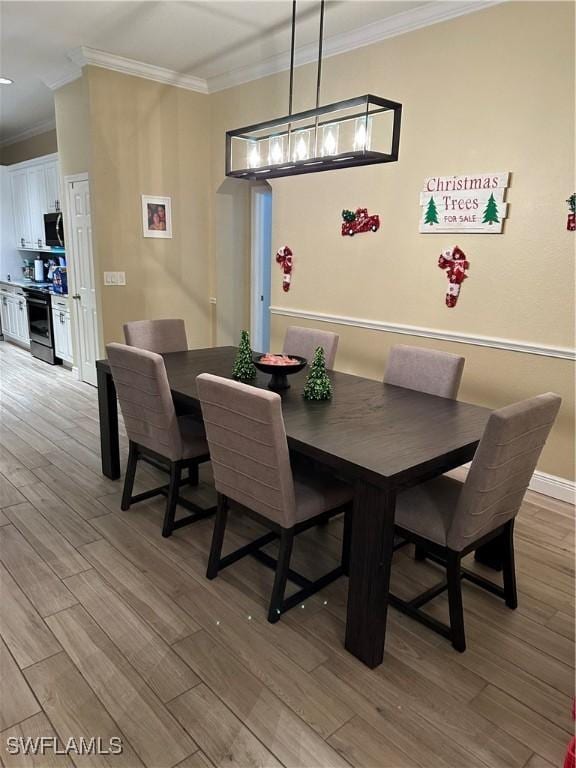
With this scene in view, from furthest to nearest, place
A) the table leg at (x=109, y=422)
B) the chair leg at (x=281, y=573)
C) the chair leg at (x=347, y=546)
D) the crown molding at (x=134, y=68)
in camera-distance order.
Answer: the crown molding at (x=134, y=68)
the table leg at (x=109, y=422)
the chair leg at (x=347, y=546)
the chair leg at (x=281, y=573)

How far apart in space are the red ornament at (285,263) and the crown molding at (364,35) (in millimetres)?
1466

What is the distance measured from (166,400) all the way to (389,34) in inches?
118

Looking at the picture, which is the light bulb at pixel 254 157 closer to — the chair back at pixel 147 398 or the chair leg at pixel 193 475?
the chair back at pixel 147 398

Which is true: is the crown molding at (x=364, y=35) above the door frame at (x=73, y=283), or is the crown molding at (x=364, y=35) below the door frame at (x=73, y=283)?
above

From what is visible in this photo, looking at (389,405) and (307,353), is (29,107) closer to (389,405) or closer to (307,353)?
(307,353)

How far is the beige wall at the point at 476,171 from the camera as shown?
2.99 m

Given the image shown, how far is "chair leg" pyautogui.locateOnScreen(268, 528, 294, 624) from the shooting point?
2084 millimetres

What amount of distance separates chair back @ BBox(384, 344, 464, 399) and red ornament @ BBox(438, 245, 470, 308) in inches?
33.0

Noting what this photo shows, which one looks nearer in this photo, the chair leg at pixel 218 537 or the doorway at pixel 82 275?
the chair leg at pixel 218 537

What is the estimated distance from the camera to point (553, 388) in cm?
314

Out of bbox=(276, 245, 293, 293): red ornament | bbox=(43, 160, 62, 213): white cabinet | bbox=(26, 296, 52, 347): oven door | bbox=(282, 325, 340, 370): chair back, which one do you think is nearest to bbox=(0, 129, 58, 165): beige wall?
bbox=(43, 160, 62, 213): white cabinet

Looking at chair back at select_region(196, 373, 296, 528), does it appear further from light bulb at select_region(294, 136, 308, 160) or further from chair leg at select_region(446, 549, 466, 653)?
light bulb at select_region(294, 136, 308, 160)

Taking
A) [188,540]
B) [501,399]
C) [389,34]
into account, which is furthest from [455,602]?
[389,34]

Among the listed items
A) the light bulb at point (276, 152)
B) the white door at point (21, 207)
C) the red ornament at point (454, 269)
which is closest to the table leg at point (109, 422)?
the light bulb at point (276, 152)
